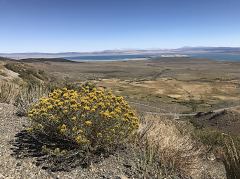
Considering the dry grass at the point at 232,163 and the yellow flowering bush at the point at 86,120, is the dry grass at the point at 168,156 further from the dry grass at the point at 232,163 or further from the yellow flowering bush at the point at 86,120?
the dry grass at the point at 232,163

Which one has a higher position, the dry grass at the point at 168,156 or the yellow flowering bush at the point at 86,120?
the yellow flowering bush at the point at 86,120

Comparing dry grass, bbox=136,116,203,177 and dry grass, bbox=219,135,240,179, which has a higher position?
dry grass, bbox=219,135,240,179

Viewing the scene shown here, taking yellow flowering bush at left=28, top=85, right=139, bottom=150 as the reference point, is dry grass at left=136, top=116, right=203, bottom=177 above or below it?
below

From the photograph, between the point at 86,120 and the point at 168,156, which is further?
the point at 168,156

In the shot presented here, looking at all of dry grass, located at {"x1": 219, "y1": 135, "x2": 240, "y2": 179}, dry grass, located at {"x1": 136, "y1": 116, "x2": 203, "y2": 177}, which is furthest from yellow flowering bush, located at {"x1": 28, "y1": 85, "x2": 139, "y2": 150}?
dry grass, located at {"x1": 219, "y1": 135, "x2": 240, "y2": 179}

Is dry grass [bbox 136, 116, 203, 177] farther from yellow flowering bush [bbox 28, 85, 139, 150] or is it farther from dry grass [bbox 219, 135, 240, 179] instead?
dry grass [bbox 219, 135, 240, 179]

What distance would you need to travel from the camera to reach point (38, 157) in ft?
18.5

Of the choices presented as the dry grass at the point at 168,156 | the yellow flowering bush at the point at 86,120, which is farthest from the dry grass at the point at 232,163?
the yellow flowering bush at the point at 86,120

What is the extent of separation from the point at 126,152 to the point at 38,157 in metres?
1.67

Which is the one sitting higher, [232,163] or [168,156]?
[232,163]

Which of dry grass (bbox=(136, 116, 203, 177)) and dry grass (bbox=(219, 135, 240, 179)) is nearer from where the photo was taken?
dry grass (bbox=(219, 135, 240, 179))

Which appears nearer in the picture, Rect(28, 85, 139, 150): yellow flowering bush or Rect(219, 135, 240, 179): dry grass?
Rect(219, 135, 240, 179): dry grass

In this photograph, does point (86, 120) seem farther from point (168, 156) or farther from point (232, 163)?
point (232, 163)

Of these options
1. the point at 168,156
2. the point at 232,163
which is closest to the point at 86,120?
the point at 168,156
